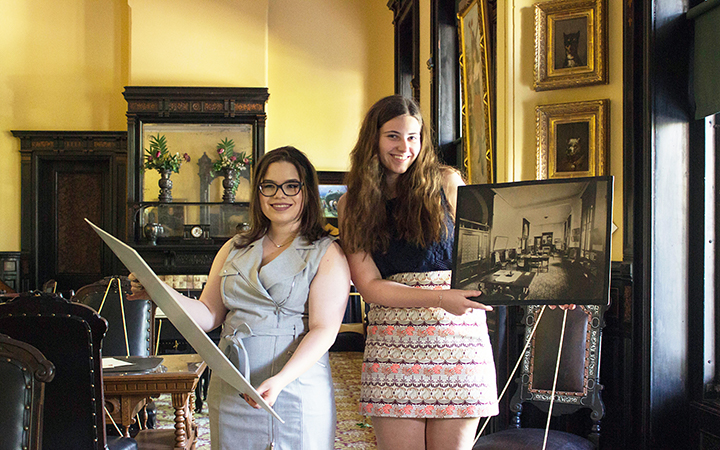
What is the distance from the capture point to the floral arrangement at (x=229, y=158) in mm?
7883

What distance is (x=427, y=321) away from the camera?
164 cm

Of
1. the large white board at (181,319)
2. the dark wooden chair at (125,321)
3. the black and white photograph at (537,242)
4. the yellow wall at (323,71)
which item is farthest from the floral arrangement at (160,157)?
the large white board at (181,319)

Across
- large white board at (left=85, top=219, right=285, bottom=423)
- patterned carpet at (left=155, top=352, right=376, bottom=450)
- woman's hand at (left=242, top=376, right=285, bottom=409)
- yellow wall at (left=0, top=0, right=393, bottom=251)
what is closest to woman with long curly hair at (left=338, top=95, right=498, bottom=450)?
woman's hand at (left=242, top=376, right=285, bottom=409)

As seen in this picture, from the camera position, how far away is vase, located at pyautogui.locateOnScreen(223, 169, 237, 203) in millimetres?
7884

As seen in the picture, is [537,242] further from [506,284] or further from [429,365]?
[429,365]

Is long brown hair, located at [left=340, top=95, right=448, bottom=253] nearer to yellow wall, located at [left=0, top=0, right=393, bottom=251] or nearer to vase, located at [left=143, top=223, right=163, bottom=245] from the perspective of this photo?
vase, located at [left=143, top=223, right=163, bottom=245]

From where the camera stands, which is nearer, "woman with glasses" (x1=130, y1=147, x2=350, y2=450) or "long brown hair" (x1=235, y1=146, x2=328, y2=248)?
"woman with glasses" (x1=130, y1=147, x2=350, y2=450)

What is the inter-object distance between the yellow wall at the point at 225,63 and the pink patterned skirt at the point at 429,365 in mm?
6894

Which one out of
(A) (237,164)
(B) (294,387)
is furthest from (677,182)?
(A) (237,164)

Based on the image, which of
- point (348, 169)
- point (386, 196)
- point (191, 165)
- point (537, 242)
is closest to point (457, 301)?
point (537, 242)

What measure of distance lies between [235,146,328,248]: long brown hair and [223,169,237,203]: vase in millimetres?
6391

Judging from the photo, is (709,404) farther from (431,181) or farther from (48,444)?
(48,444)

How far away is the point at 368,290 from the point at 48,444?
1.48 meters

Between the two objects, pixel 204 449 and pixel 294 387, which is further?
pixel 204 449
